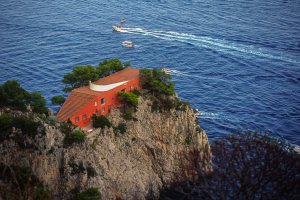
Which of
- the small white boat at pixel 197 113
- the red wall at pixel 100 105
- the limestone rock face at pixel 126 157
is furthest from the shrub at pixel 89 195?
the small white boat at pixel 197 113

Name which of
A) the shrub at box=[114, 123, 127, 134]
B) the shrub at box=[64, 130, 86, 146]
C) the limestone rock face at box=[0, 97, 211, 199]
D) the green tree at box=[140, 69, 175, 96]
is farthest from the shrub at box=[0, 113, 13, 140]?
the green tree at box=[140, 69, 175, 96]

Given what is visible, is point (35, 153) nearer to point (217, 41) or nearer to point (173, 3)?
point (217, 41)

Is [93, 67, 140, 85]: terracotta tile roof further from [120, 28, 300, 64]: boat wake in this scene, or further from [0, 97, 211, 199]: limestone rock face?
[120, 28, 300, 64]: boat wake

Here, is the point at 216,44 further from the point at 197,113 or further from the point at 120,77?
the point at 120,77

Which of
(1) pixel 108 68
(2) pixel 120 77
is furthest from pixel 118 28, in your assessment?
(2) pixel 120 77

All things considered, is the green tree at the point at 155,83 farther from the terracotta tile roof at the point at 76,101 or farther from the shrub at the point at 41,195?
the shrub at the point at 41,195

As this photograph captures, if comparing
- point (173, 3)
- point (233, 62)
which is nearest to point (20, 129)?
point (233, 62)

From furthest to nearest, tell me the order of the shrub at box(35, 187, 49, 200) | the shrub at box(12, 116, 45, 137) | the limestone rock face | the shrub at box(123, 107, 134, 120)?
the shrub at box(123, 107, 134, 120) < the limestone rock face < the shrub at box(12, 116, 45, 137) < the shrub at box(35, 187, 49, 200)
